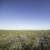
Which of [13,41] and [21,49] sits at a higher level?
[13,41]

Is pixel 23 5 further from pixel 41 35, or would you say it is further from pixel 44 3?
pixel 41 35

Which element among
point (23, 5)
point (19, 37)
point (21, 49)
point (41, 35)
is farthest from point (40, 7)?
point (21, 49)

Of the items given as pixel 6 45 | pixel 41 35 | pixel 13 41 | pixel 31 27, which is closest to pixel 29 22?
pixel 31 27

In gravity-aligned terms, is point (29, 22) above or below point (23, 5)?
below

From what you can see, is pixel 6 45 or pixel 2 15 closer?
pixel 6 45

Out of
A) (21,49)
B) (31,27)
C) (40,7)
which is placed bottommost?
(21,49)

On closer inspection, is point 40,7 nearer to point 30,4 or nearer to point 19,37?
point 30,4
